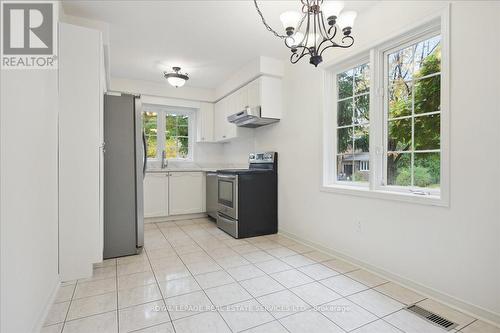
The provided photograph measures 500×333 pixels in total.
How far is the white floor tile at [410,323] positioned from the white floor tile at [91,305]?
186cm

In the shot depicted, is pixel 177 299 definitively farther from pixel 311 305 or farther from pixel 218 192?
pixel 218 192

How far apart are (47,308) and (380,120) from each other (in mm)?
3008

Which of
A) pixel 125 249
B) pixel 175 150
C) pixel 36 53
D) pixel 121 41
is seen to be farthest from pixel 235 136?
pixel 36 53

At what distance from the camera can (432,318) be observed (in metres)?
1.65

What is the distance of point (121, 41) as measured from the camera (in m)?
3.06

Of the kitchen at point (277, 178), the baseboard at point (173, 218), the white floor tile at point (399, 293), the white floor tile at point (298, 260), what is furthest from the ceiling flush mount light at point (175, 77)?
the white floor tile at point (399, 293)

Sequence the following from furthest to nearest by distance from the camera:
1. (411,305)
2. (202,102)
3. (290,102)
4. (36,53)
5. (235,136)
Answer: (202,102)
(235,136)
(290,102)
(36,53)
(411,305)

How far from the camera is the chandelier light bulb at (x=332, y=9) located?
1.54 m

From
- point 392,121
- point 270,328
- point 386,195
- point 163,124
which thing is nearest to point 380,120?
point 392,121

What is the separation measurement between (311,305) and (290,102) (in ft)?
8.10

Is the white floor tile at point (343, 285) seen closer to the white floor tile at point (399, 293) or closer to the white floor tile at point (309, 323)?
the white floor tile at point (399, 293)

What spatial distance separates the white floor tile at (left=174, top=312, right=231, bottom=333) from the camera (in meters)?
1.53

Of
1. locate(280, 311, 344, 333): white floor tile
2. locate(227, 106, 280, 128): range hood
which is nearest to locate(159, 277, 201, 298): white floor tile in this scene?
locate(280, 311, 344, 333): white floor tile

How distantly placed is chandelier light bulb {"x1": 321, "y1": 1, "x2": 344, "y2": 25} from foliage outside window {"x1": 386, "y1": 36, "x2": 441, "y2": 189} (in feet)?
3.29
